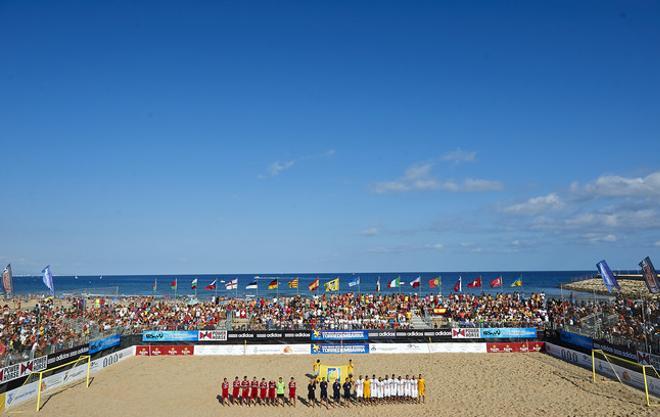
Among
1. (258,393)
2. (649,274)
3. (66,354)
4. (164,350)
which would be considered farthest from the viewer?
(164,350)

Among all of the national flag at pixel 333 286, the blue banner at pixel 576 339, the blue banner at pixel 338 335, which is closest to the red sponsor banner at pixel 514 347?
the blue banner at pixel 576 339

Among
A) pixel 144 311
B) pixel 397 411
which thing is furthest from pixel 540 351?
Answer: pixel 144 311

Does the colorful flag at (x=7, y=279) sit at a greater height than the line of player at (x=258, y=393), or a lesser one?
greater

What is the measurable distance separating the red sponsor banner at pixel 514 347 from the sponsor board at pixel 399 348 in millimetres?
4016

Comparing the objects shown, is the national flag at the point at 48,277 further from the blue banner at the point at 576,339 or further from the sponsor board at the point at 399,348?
the blue banner at the point at 576,339

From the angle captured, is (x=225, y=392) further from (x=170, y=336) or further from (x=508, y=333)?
(x=508, y=333)

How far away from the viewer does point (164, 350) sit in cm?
A: 2911

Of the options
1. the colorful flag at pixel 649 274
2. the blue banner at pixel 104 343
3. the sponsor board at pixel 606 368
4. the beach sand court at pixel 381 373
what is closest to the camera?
the beach sand court at pixel 381 373

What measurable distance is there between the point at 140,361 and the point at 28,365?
8163mm

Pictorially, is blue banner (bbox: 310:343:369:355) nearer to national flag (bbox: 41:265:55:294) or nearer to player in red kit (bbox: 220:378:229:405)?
player in red kit (bbox: 220:378:229:405)

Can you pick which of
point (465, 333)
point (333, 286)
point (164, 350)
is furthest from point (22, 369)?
point (465, 333)

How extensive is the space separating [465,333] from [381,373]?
26.7ft

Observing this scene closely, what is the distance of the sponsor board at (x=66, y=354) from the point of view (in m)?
21.5

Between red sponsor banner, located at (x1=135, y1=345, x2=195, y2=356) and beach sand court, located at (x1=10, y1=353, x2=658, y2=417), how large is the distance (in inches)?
34.5
